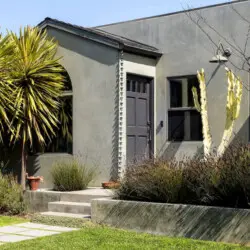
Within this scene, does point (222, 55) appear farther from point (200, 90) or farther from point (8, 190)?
point (8, 190)

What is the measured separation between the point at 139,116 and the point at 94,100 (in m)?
1.26

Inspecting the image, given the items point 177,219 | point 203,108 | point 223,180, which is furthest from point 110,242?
point 203,108

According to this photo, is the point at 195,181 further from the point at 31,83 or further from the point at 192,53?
the point at 31,83

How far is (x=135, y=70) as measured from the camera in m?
12.6

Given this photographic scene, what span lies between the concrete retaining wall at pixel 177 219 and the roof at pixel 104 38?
4706mm

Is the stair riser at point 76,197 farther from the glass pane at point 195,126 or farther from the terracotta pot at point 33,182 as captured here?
the glass pane at point 195,126

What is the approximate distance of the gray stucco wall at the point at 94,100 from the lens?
1224 cm

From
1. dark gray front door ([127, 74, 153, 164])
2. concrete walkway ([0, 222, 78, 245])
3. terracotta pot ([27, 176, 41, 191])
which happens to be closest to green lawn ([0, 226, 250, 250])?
concrete walkway ([0, 222, 78, 245])

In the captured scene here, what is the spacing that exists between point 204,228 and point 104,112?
545 centimetres

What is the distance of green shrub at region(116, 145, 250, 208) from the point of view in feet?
25.0

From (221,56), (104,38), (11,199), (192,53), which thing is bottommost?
(11,199)

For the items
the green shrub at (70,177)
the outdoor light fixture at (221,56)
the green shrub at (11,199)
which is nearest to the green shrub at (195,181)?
the green shrub at (70,177)

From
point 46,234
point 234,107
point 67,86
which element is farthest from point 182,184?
point 67,86

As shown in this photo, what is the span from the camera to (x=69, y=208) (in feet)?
32.9
